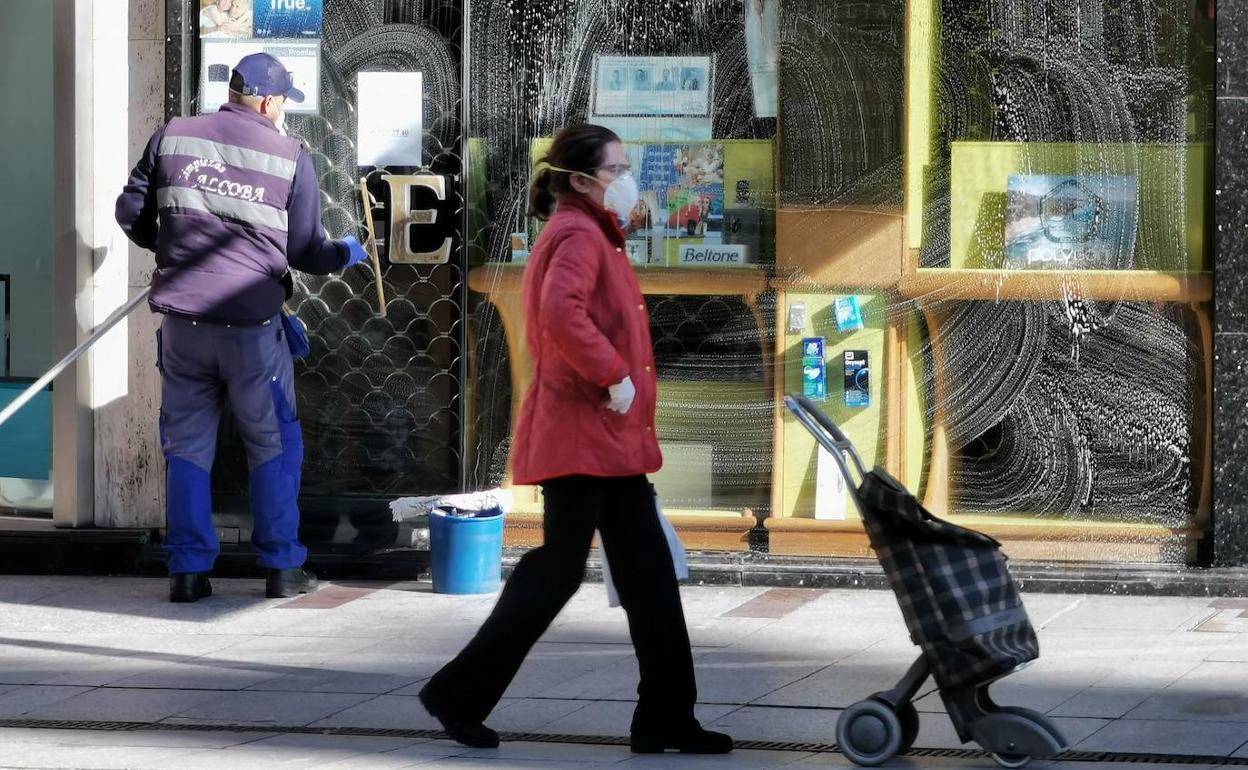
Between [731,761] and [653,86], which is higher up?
[653,86]

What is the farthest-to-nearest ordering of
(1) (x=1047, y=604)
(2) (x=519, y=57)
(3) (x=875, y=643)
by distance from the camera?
(2) (x=519, y=57)
(1) (x=1047, y=604)
(3) (x=875, y=643)

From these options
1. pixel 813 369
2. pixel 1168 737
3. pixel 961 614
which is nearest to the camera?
pixel 961 614

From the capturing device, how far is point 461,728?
16.7ft

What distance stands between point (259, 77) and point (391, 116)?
84 centimetres

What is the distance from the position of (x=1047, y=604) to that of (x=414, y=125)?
3.07m

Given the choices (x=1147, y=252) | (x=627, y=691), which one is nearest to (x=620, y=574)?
(x=627, y=691)

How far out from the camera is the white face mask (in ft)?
17.0

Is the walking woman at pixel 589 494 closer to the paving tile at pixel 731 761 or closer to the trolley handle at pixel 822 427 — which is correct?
the paving tile at pixel 731 761

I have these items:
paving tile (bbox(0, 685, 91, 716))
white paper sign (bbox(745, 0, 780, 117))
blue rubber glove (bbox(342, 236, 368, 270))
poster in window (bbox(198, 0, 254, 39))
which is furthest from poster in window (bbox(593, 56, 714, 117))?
paving tile (bbox(0, 685, 91, 716))

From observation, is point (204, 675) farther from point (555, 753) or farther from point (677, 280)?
point (677, 280)

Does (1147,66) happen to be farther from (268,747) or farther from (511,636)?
(268,747)

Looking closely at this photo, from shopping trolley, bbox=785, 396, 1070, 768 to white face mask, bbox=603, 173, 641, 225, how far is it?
98 cm

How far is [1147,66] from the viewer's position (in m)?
7.38

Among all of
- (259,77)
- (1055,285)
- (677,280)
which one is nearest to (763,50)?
(677,280)
